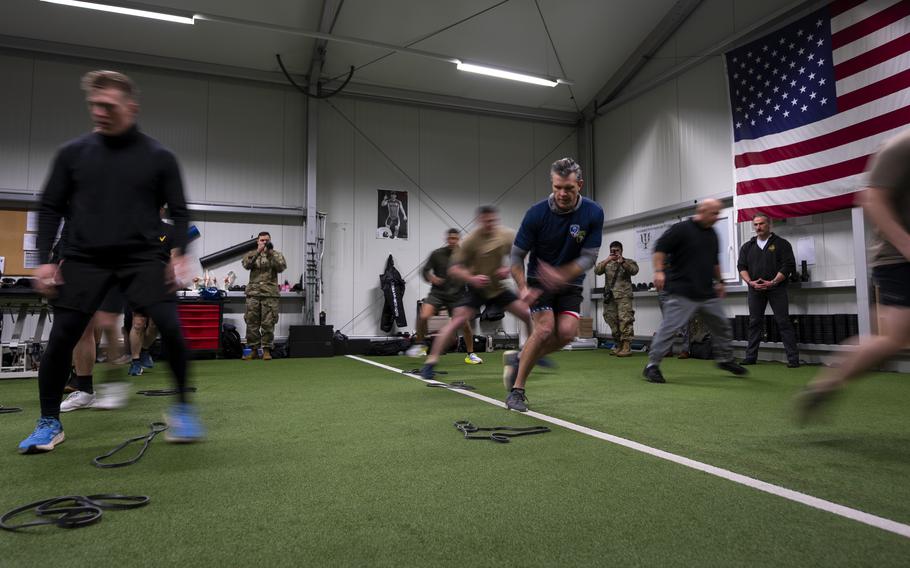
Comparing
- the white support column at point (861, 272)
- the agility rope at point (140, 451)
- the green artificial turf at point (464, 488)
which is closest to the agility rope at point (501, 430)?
the green artificial turf at point (464, 488)

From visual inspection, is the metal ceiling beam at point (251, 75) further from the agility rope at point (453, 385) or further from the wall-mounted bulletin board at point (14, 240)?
the agility rope at point (453, 385)

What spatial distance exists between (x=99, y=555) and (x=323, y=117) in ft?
36.3

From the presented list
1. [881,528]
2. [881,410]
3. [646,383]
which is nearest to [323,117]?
[646,383]

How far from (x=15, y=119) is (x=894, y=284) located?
12562 millimetres

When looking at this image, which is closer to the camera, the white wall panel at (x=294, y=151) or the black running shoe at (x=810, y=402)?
the black running shoe at (x=810, y=402)

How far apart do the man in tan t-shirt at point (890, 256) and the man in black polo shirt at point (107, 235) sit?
272cm

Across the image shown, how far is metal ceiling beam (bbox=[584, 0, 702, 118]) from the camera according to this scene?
10469mm

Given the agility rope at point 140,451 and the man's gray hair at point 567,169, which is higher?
the man's gray hair at point 567,169

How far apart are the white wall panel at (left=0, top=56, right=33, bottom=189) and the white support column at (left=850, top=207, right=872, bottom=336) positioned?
43.6 ft

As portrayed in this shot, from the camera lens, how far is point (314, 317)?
10.8m

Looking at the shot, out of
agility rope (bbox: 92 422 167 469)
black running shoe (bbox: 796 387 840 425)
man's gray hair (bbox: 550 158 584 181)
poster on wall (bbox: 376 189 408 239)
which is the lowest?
agility rope (bbox: 92 422 167 469)

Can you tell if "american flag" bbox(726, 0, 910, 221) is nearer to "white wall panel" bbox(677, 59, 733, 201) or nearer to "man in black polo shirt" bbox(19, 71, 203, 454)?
"white wall panel" bbox(677, 59, 733, 201)

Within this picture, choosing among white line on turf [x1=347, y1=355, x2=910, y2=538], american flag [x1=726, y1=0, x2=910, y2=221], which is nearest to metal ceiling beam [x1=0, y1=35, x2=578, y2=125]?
american flag [x1=726, y1=0, x2=910, y2=221]

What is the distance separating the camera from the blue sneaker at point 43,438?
2.44 meters
